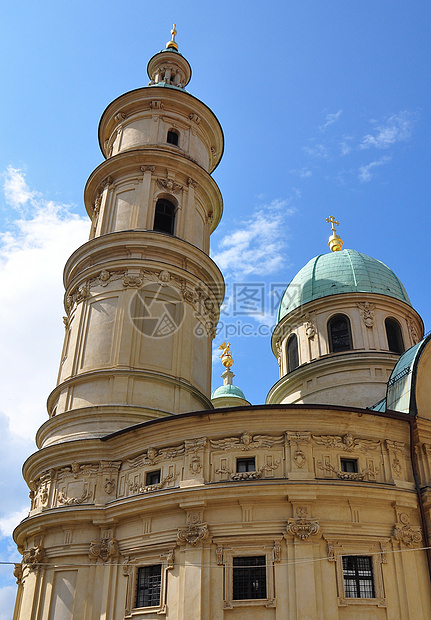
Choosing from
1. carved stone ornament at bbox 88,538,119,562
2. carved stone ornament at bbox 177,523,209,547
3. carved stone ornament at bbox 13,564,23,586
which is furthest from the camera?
carved stone ornament at bbox 13,564,23,586

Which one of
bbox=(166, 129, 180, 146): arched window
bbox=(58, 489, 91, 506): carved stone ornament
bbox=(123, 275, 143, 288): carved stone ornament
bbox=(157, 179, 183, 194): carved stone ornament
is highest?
bbox=(166, 129, 180, 146): arched window

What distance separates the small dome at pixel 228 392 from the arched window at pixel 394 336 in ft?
58.3

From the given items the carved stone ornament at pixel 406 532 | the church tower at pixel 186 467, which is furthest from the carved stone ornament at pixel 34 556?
the carved stone ornament at pixel 406 532

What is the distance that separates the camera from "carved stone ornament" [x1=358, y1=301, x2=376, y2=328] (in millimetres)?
30098

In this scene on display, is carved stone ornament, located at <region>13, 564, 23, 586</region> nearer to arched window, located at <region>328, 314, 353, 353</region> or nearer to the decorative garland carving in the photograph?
the decorative garland carving

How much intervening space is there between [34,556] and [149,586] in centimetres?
434

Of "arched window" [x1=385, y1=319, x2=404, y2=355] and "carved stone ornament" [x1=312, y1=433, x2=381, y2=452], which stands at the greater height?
"arched window" [x1=385, y1=319, x2=404, y2=355]

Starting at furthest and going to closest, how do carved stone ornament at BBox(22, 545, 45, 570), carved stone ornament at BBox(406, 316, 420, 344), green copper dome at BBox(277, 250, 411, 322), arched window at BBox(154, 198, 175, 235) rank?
1. green copper dome at BBox(277, 250, 411, 322)
2. carved stone ornament at BBox(406, 316, 420, 344)
3. arched window at BBox(154, 198, 175, 235)
4. carved stone ornament at BBox(22, 545, 45, 570)

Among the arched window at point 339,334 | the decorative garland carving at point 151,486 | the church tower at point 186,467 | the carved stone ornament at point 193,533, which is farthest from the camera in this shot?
the arched window at point 339,334

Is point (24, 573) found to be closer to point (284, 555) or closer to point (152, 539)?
point (152, 539)

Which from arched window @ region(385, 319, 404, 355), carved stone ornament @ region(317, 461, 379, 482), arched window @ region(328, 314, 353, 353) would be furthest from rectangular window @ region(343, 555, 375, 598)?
arched window @ region(385, 319, 404, 355)

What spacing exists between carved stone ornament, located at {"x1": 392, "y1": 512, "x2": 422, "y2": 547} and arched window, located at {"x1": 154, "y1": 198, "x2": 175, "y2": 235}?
15.4 metres

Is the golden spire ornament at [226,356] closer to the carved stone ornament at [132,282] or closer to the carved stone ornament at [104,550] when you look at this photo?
the carved stone ornament at [132,282]

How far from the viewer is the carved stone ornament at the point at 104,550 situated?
18.5m
